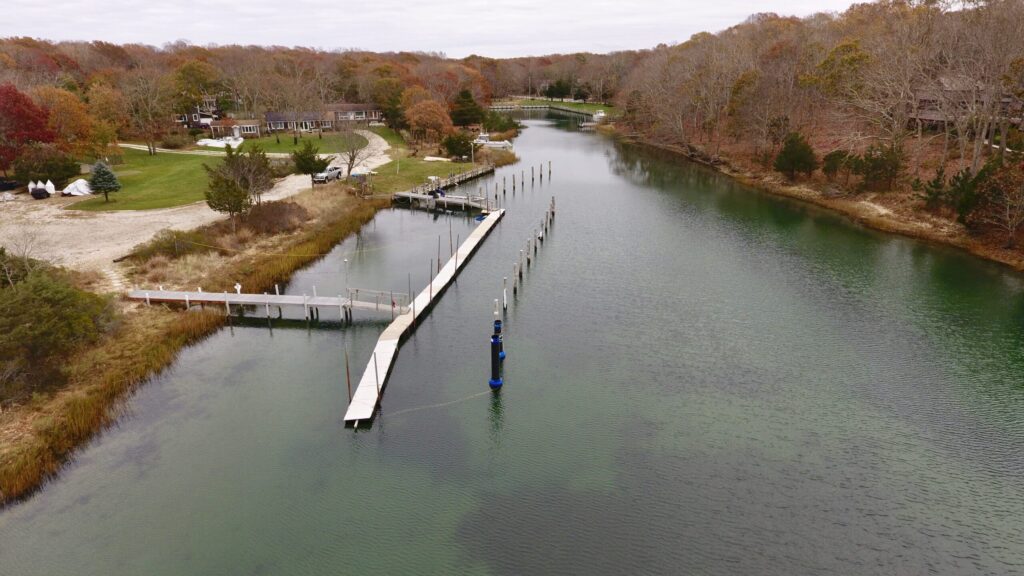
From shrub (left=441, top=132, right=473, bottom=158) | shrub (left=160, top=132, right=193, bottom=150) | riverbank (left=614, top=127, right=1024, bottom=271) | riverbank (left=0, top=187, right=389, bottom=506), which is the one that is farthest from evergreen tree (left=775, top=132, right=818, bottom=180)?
shrub (left=160, top=132, right=193, bottom=150)

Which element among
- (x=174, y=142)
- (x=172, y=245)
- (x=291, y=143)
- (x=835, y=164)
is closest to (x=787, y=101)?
(x=835, y=164)

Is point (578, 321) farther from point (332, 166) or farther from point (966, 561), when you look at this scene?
point (332, 166)

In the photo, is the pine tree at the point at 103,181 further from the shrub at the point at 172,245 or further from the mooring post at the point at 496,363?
the mooring post at the point at 496,363

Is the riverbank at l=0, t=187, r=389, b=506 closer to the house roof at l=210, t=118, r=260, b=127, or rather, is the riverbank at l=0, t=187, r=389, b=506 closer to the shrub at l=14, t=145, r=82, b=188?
the shrub at l=14, t=145, r=82, b=188

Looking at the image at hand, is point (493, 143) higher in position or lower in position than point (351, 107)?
lower

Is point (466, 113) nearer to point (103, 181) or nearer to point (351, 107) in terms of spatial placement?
point (351, 107)

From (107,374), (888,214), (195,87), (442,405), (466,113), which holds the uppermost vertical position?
(195,87)

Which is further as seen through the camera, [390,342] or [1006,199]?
[1006,199]
